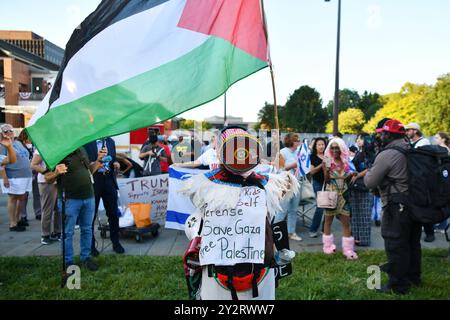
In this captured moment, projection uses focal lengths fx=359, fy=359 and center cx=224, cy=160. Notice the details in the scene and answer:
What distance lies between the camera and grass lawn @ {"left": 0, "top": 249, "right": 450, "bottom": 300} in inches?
163

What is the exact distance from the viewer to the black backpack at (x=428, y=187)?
13.1 feet

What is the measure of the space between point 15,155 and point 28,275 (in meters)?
3.39

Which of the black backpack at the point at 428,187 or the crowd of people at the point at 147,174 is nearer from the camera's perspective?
the black backpack at the point at 428,187

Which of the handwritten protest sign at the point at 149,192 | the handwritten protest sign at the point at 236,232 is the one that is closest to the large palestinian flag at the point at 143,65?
the handwritten protest sign at the point at 236,232

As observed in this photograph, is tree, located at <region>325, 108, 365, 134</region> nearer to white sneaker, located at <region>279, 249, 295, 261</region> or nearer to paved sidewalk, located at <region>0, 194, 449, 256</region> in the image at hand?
paved sidewalk, located at <region>0, 194, 449, 256</region>

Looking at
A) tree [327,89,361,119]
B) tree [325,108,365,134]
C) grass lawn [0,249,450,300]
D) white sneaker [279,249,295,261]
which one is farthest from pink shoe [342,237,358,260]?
tree [327,89,361,119]

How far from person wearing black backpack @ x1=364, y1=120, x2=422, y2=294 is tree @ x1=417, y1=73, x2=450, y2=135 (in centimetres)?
4315

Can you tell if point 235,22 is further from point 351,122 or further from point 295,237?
point 351,122

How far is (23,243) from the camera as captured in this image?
6398 mm

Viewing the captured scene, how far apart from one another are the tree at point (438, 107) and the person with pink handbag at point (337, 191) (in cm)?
4210

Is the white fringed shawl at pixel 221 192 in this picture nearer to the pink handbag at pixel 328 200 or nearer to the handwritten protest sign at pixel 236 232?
the handwritten protest sign at pixel 236 232

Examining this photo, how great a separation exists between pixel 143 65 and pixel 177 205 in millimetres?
3818
